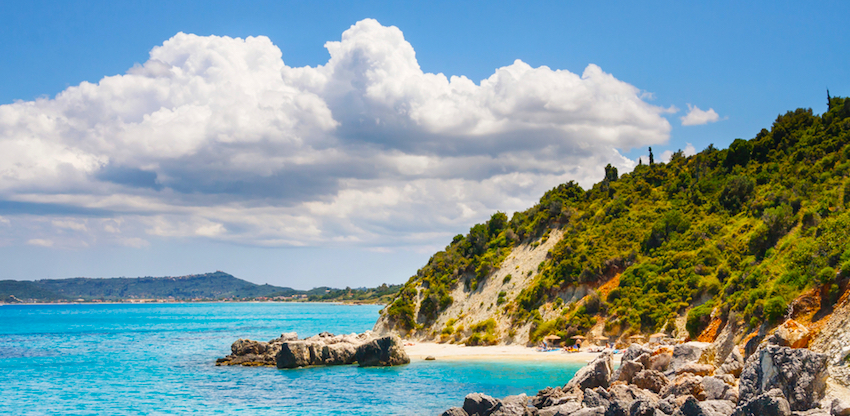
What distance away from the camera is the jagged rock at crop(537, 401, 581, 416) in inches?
1055

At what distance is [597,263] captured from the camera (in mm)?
63156

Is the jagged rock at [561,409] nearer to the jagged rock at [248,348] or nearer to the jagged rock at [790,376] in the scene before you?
the jagged rock at [790,376]

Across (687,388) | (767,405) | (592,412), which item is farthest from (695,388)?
(767,405)

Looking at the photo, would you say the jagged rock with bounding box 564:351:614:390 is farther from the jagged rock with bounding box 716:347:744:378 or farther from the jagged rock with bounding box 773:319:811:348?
the jagged rock with bounding box 773:319:811:348

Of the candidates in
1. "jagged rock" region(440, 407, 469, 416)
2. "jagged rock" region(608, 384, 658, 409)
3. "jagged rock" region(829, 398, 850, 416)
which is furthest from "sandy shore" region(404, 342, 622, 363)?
"jagged rock" region(829, 398, 850, 416)

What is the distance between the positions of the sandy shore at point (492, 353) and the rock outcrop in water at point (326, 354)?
5.49 metres

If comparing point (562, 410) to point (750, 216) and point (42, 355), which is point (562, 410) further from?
point (42, 355)

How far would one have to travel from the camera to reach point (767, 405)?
20984 millimetres

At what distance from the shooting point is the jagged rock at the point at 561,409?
87.9ft

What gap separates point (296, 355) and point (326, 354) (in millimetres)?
2998

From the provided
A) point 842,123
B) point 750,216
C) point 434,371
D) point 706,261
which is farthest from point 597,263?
point 842,123

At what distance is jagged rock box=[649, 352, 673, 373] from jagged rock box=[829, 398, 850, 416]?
1197cm

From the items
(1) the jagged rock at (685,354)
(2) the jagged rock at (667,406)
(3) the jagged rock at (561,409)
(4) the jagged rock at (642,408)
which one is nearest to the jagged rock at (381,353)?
(3) the jagged rock at (561,409)

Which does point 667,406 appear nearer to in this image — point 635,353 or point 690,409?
point 690,409
